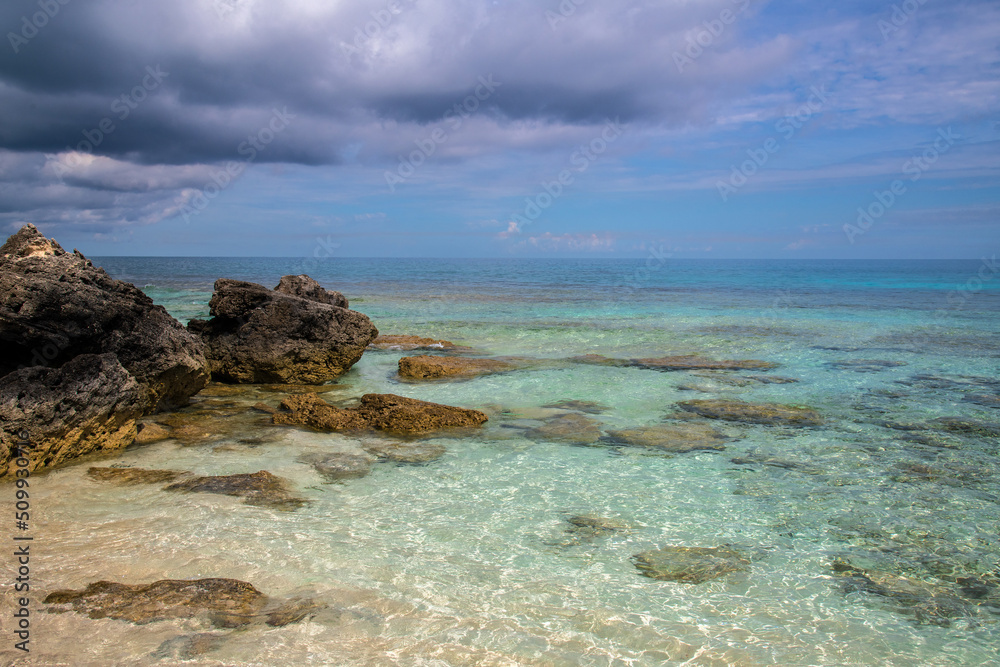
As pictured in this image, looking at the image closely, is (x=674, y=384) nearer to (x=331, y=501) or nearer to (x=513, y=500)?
(x=513, y=500)

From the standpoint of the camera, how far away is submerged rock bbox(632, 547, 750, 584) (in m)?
5.08

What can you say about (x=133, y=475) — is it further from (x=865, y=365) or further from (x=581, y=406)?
(x=865, y=365)

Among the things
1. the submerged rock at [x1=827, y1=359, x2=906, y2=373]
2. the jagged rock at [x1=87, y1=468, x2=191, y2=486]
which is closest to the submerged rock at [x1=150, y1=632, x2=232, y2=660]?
the jagged rock at [x1=87, y1=468, x2=191, y2=486]

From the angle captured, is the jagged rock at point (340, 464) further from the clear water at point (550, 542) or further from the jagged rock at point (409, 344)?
the jagged rock at point (409, 344)

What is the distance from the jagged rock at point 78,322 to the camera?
799 cm

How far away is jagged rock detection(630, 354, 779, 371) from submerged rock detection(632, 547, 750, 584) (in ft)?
29.2

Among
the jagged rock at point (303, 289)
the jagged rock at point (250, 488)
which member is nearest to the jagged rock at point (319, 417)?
the jagged rock at point (250, 488)

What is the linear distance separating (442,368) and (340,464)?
604 cm

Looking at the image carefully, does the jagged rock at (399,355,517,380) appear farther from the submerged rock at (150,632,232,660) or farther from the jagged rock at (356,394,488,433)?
the submerged rock at (150,632,232,660)

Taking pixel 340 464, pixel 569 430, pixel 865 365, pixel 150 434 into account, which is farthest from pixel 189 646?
pixel 865 365

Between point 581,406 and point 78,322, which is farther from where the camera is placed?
point 581,406

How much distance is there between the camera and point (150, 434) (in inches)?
336

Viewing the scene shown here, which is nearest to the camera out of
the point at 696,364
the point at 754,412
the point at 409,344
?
the point at 754,412

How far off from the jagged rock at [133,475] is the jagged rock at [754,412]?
7523 mm
